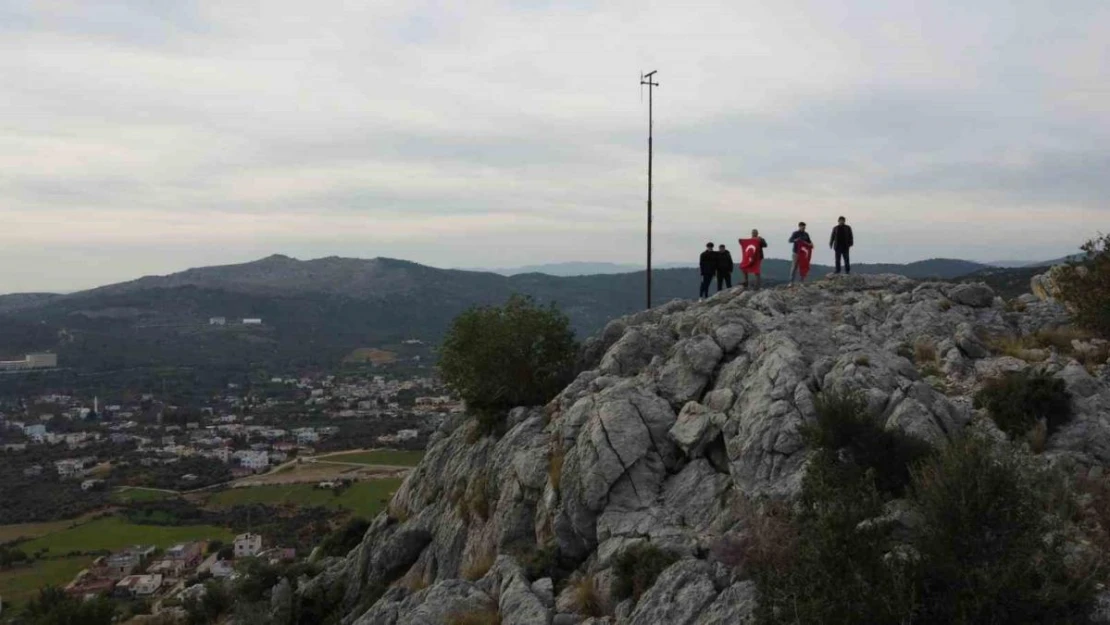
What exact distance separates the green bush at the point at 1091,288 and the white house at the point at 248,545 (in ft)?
155

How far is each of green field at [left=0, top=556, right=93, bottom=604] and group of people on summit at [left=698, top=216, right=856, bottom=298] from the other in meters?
45.7

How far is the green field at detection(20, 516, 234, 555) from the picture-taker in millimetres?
59531

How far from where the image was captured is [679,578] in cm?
1256

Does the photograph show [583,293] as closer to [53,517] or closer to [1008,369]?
[53,517]

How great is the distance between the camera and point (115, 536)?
62.1 metres

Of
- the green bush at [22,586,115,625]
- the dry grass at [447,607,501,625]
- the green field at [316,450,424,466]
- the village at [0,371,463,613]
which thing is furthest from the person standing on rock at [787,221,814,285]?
the green field at [316,450,424,466]

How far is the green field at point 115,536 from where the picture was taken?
5953 centimetres

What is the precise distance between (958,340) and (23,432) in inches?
5097

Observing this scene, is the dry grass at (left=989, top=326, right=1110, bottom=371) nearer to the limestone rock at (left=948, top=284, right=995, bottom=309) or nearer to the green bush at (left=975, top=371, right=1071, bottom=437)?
the limestone rock at (left=948, top=284, right=995, bottom=309)

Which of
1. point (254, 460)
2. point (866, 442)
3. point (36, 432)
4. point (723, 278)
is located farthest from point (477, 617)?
point (36, 432)

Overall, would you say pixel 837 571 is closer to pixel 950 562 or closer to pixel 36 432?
pixel 950 562

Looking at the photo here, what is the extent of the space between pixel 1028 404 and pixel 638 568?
766 centimetres

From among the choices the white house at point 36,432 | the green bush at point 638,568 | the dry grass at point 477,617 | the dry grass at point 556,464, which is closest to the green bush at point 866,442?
the green bush at point 638,568

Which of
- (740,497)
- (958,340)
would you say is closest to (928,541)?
(740,497)
